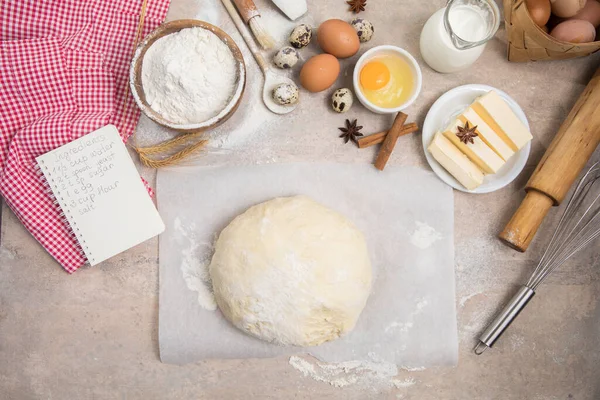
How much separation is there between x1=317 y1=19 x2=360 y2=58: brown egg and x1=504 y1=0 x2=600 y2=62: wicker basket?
0.45 metres

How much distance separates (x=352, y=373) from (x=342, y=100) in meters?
0.86

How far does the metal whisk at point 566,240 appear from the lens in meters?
1.45

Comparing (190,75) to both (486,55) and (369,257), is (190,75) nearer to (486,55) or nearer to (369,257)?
(369,257)

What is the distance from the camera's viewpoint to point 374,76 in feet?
4.74

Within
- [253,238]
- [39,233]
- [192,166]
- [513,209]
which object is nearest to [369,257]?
[253,238]

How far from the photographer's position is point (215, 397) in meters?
1.49

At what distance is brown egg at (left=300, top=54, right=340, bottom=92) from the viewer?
55.4 inches

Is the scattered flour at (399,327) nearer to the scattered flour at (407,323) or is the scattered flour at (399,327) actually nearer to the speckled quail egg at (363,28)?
the scattered flour at (407,323)

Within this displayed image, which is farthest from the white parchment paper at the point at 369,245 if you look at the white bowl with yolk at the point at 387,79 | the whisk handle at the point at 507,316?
the white bowl with yolk at the point at 387,79

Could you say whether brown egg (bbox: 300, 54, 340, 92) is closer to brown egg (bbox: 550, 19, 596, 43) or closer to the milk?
the milk

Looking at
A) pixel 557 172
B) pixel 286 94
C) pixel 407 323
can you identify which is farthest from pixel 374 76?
pixel 407 323

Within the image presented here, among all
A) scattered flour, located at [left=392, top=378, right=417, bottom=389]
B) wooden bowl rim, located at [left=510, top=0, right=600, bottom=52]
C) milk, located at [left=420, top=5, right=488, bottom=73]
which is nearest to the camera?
wooden bowl rim, located at [left=510, top=0, right=600, bottom=52]

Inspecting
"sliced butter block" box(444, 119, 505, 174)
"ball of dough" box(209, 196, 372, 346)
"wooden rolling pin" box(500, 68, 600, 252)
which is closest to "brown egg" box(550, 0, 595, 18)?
"wooden rolling pin" box(500, 68, 600, 252)

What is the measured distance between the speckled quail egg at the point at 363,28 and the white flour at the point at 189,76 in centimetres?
40
